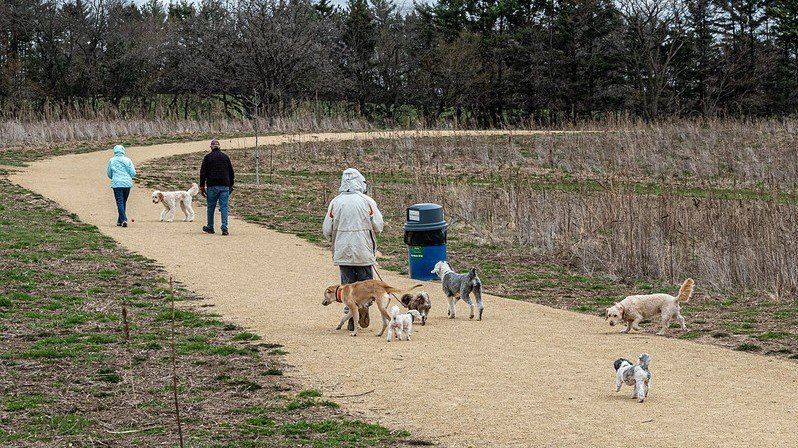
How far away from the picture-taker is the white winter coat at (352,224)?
13617 millimetres

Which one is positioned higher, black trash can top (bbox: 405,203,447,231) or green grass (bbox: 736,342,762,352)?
black trash can top (bbox: 405,203,447,231)

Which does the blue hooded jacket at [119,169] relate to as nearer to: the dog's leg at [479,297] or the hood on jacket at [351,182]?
the hood on jacket at [351,182]

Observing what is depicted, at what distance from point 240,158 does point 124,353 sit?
86.3 ft

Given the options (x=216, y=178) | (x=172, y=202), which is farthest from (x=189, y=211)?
(x=216, y=178)

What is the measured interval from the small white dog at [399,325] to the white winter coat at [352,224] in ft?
4.00

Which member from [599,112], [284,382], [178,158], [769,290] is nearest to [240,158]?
[178,158]

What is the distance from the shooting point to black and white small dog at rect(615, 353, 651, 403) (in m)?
9.74

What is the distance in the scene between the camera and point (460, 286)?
45.3ft

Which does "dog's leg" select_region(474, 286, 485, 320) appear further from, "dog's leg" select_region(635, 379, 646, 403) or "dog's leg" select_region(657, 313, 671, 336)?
"dog's leg" select_region(635, 379, 646, 403)

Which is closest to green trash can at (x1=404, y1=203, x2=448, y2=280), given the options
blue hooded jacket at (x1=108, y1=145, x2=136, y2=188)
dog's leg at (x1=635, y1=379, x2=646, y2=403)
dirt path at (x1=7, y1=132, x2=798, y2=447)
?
dirt path at (x1=7, y1=132, x2=798, y2=447)

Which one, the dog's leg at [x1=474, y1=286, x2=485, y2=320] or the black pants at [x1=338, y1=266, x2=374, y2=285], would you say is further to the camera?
the black pants at [x1=338, y1=266, x2=374, y2=285]

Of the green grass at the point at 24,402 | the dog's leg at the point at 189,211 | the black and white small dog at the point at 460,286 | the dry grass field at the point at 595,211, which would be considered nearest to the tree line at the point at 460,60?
the dry grass field at the point at 595,211

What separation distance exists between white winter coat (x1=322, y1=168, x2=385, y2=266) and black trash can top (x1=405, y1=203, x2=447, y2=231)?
336cm

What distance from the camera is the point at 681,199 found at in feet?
77.5
